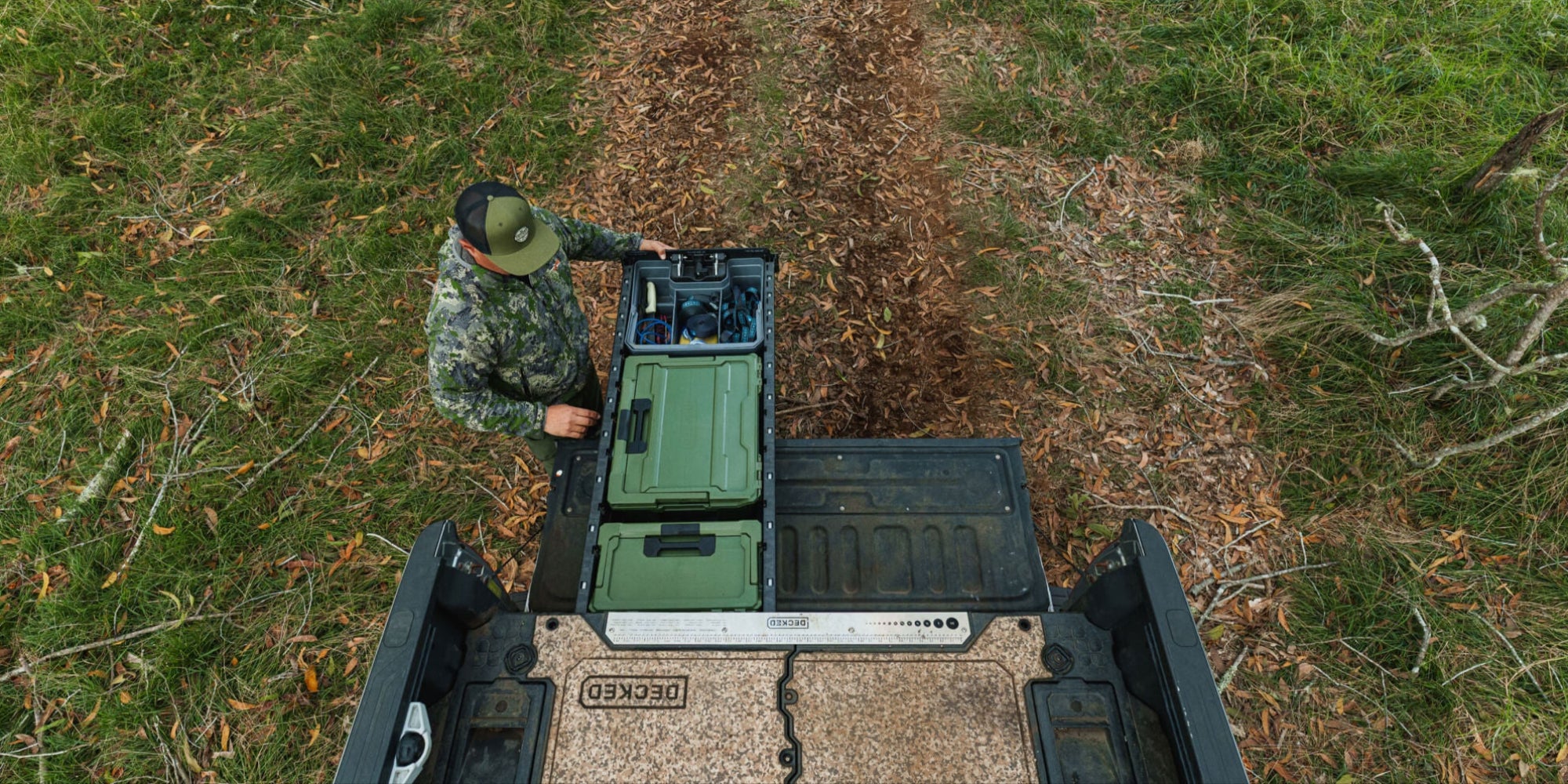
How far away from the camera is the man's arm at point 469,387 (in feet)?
12.3

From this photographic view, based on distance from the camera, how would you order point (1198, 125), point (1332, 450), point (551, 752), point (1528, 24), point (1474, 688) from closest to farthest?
point (551, 752), point (1474, 688), point (1332, 450), point (1528, 24), point (1198, 125)

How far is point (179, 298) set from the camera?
21.5 feet

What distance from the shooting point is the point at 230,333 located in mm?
6418

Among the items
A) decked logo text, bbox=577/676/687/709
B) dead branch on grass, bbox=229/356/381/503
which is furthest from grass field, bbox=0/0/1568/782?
decked logo text, bbox=577/676/687/709

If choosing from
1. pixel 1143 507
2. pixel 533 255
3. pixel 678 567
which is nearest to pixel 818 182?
pixel 533 255

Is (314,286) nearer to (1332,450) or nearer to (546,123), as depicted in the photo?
(546,123)

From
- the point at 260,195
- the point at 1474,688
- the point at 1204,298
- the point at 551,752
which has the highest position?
the point at 260,195

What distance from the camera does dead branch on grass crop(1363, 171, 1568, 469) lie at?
14.9 ft

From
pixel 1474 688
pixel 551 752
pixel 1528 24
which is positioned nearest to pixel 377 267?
pixel 551 752

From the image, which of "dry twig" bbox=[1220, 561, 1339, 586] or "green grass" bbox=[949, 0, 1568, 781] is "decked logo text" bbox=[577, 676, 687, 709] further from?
"dry twig" bbox=[1220, 561, 1339, 586]

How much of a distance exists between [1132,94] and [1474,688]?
6.73 meters

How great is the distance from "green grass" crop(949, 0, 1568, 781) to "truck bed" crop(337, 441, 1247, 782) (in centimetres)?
299

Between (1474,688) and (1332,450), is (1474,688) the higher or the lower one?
the lower one

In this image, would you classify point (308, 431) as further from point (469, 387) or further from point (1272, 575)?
point (1272, 575)
